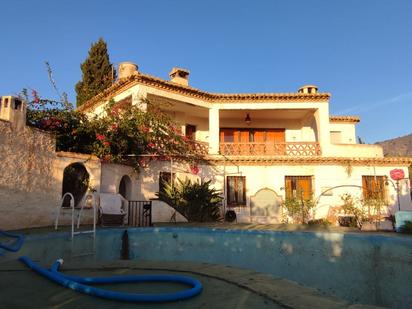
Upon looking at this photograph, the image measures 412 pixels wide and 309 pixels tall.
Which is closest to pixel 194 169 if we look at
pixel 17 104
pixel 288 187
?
pixel 288 187

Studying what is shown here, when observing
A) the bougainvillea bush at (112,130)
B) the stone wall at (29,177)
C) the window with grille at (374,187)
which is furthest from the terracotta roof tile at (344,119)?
the stone wall at (29,177)

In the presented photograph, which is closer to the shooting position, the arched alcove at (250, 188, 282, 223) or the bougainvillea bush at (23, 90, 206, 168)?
the bougainvillea bush at (23, 90, 206, 168)

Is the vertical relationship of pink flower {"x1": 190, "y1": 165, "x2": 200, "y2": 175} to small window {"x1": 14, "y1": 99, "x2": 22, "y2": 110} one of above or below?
below

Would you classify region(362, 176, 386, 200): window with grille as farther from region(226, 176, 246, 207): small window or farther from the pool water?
the pool water

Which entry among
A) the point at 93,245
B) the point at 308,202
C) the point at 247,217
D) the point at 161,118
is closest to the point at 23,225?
the point at 93,245

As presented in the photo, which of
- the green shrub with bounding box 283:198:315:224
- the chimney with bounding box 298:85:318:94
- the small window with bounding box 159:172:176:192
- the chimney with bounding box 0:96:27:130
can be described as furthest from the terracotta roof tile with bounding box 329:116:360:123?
the chimney with bounding box 0:96:27:130

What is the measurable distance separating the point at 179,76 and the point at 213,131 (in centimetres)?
398

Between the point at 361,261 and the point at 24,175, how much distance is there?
31.5 ft

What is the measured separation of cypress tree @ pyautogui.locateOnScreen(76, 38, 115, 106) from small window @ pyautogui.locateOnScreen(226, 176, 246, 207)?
42.4ft

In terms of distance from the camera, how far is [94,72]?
2716 centimetres

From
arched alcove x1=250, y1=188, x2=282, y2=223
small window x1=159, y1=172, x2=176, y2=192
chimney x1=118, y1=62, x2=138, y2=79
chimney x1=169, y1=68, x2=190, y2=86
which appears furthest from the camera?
chimney x1=169, y1=68, x2=190, y2=86

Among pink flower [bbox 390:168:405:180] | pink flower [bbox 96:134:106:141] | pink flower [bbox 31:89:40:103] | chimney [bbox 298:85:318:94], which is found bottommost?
pink flower [bbox 390:168:405:180]

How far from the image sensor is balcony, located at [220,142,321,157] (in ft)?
65.4

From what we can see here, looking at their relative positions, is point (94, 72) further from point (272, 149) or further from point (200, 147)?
point (272, 149)
